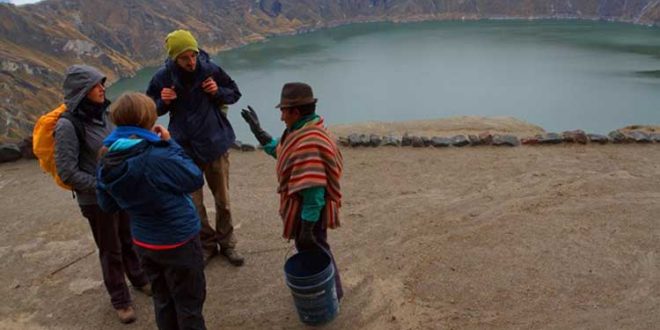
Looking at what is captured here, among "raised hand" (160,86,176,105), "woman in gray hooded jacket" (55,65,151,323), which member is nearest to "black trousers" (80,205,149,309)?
"woman in gray hooded jacket" (55,65,151,323)

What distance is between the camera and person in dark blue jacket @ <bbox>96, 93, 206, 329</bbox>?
307cm

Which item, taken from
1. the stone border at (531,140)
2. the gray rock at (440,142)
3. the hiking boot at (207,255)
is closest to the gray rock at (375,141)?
the stone border at (531,140)

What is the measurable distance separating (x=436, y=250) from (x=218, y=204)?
2.00 metres

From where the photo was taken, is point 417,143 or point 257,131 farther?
point 417,143

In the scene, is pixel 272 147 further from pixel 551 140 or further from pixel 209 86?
pixel 551 140

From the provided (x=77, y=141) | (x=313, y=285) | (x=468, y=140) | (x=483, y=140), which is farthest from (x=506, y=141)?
(x=77, y=141)

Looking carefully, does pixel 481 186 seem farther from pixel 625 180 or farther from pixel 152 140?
pixel 152 140

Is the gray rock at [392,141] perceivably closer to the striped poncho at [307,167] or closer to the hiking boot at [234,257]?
the hiking boot at [234,257]

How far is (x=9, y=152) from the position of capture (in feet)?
27.6

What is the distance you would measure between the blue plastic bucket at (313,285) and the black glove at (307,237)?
120 mm

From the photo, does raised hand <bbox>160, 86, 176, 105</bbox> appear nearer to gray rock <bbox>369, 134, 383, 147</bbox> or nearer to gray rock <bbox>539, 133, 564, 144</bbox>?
gray rock <bbox>369, 134, 383, 147</bbox>

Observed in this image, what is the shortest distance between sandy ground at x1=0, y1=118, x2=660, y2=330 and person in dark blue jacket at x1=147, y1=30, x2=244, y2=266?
0.97 m

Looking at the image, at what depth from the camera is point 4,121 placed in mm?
26016

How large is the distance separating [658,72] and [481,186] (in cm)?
2974
